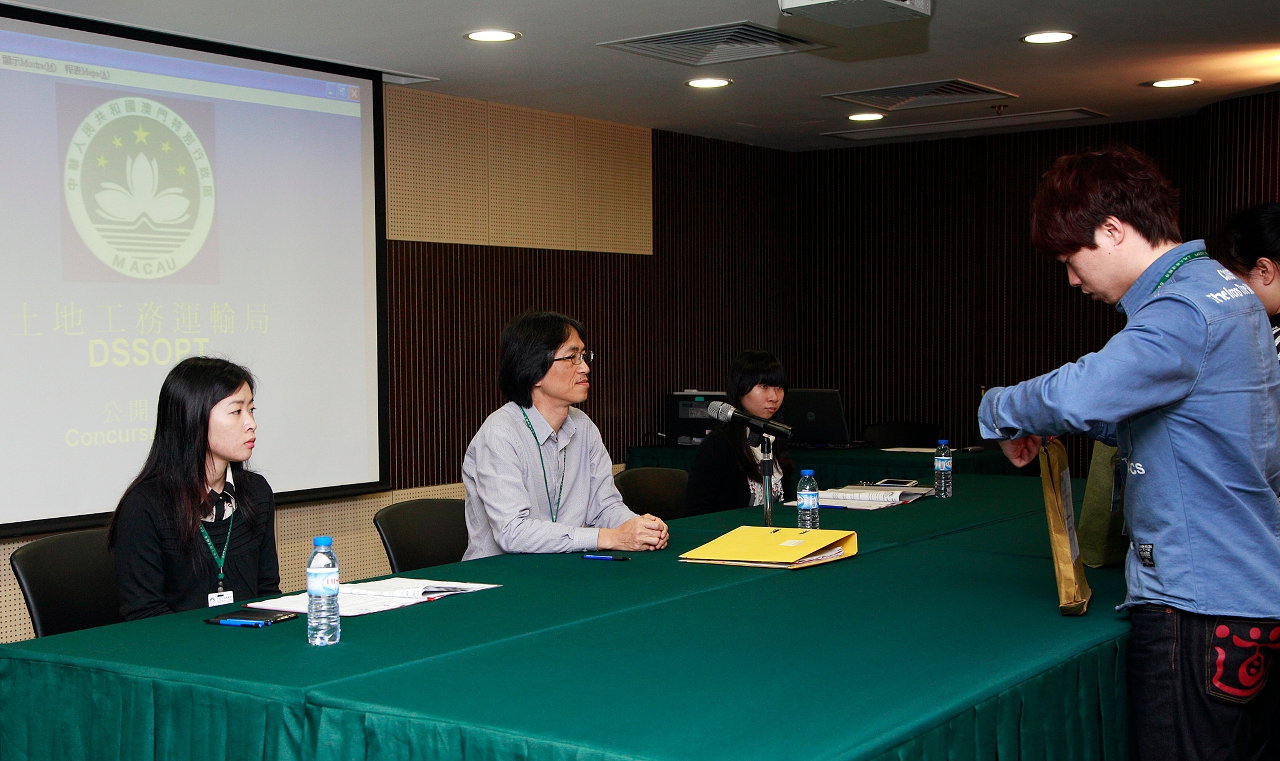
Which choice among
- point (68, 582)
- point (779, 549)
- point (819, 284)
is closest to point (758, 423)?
point (779, 549)

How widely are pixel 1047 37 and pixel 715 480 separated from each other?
2418mm

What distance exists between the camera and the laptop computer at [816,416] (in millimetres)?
6609

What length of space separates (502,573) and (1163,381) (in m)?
1.57

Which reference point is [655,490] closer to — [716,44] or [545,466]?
[545,466]

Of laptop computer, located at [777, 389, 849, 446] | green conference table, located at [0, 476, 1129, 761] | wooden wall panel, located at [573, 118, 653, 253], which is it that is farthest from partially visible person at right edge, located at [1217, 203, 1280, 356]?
wooden wall panel, located at [573, 118, 653, 253]

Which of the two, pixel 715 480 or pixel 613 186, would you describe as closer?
pixel 715 480

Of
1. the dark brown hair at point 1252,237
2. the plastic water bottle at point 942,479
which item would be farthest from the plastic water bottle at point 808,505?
the dark brown hair at point 1252,237

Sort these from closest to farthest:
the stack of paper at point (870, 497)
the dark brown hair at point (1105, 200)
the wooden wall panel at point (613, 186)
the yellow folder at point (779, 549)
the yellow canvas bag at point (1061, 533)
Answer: the dark brown hair at point (1105, 200) → the yellow canvas bag at point (1061, 533) → the yellow folder at point (779, 549) → the stack of paper at point (870, 497) → the wooden wall panel at point (613, 186)

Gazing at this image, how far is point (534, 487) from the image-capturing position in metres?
3.44

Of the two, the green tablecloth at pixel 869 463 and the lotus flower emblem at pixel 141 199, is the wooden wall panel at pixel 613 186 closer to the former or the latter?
the green tablecloth at pixel 869 463

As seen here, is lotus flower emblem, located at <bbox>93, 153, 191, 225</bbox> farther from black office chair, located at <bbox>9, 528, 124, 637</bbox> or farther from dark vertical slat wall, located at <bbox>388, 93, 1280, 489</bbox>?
black office chair, located at <bbox>9, 528, 124, 637</bbox>

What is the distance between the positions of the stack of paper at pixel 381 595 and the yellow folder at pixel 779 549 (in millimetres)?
602

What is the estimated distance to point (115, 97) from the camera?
473 cm

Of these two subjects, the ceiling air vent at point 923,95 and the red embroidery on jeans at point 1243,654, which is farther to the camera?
the ceiling air vent at point 923,95
